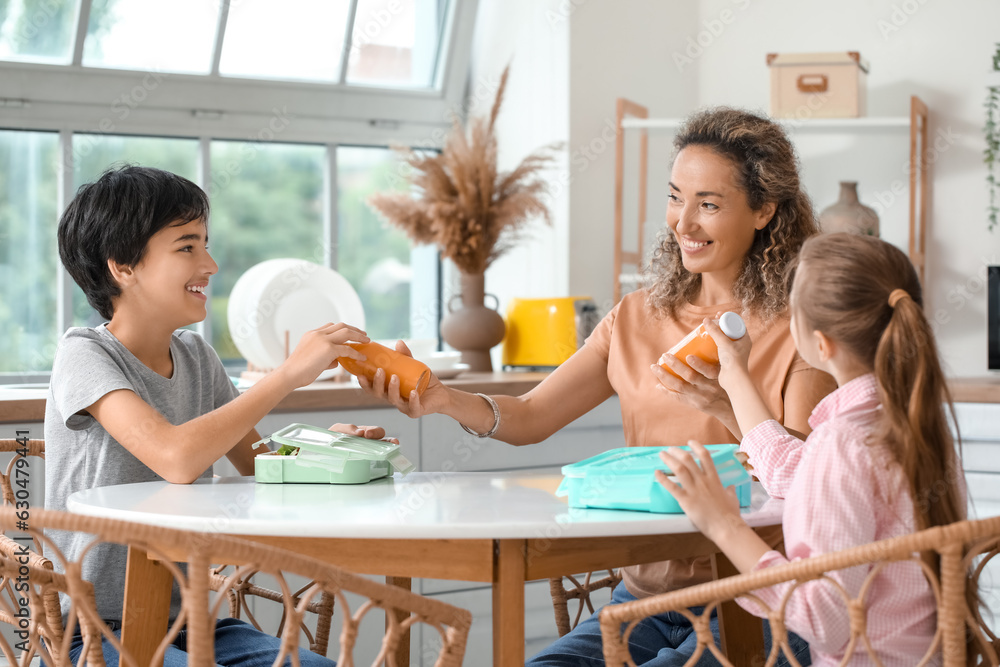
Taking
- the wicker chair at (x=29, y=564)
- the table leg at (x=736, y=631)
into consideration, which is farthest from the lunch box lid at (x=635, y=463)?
the wicker chair at (x=29, y=564)

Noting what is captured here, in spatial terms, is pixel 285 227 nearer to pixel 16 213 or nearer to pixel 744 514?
pixel 16 213

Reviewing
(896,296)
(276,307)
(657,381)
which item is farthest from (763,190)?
(276,307)

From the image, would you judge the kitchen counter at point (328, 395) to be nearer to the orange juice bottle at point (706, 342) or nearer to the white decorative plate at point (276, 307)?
the white decorative plate at point (276, 307)

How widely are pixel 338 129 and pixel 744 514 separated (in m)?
2.26

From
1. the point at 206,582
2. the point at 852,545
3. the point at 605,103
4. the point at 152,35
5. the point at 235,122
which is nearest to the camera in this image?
the point at 206,582

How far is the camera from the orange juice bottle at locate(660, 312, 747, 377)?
4.13 feet

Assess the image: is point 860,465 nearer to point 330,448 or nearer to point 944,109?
point 330,448

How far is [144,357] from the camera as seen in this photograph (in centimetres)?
152

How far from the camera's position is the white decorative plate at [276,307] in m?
2.42

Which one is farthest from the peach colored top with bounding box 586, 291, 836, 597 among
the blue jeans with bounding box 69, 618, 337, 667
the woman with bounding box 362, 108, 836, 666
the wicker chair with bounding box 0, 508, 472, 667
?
the wicker chair with bounding box 0, 508, 472, 667

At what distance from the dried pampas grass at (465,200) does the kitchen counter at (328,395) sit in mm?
380

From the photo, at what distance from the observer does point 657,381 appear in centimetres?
165

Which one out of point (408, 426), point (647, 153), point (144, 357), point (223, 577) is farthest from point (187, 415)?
point (647, 153)

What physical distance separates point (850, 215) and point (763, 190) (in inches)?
51.7
